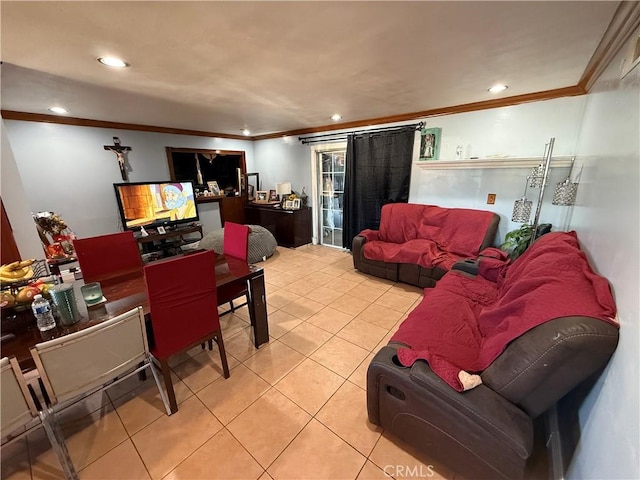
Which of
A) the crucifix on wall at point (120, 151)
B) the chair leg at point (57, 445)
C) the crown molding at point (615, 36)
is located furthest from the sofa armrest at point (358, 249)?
the crucifix on wall at point (120, 151)

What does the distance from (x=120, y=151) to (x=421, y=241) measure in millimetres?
4632

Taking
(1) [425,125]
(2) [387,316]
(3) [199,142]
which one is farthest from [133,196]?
(1) [425,125]

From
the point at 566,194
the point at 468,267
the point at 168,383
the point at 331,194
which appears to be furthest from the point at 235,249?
the point at 566,194

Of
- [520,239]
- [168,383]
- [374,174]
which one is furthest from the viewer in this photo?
[374,174]

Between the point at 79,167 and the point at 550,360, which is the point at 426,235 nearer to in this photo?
the point at 550,360

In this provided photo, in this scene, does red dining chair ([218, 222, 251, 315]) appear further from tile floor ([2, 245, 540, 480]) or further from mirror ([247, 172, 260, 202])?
mirror ([247, 172, 260, 202])

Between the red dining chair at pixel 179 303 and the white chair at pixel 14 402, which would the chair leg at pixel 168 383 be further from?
the white chair at pixel 14 402

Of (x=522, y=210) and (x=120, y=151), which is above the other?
(x=120, y=151)

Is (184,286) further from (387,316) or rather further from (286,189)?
(286,189)

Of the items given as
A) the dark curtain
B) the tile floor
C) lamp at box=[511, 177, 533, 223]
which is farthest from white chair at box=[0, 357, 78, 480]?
the dark curtain

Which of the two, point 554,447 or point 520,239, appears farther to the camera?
point 520,239

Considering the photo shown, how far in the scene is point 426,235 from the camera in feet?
11.1

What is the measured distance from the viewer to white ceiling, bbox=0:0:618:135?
3.89 ft

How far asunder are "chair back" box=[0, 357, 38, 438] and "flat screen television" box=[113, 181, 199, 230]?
11.1ft
